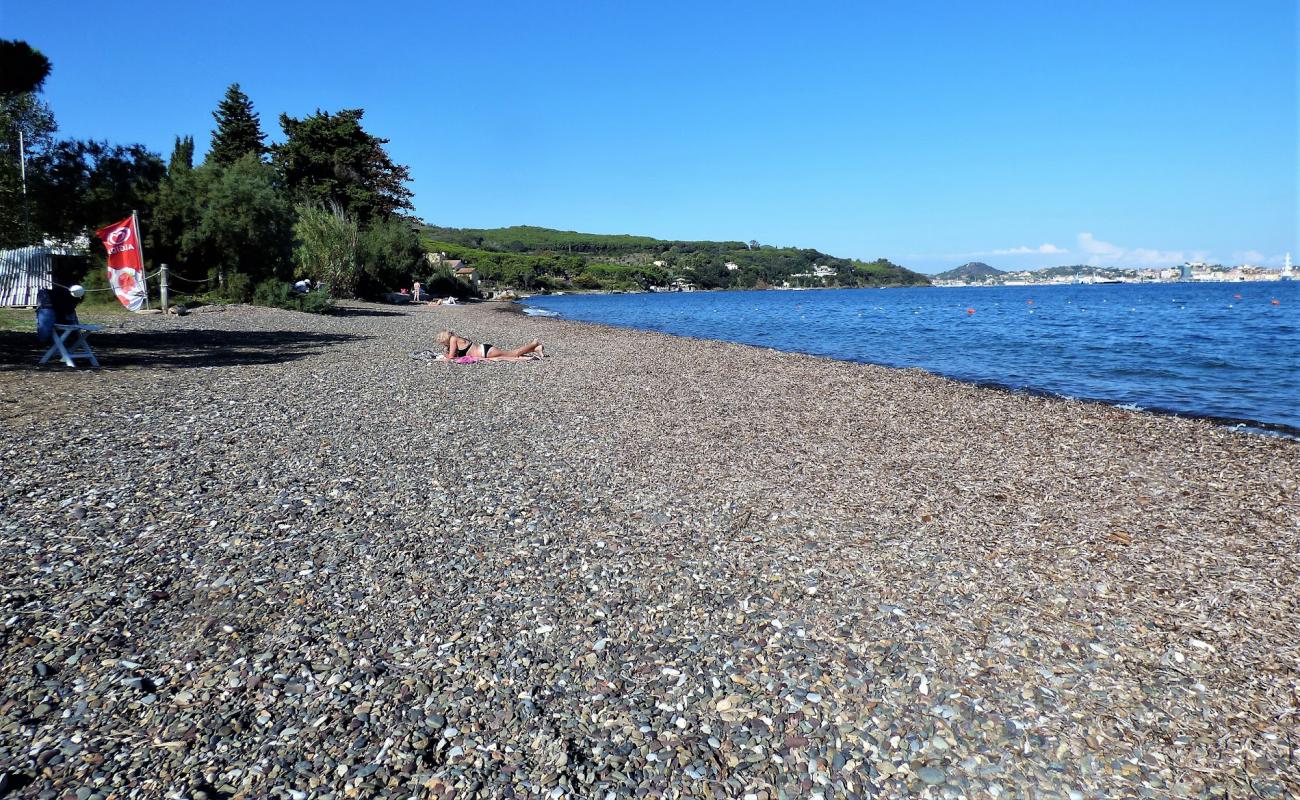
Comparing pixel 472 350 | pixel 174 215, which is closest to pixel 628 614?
pixel 472 350

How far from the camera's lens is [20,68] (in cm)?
1478

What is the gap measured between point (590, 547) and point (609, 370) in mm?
12979

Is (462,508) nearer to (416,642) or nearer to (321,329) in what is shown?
(416,642)

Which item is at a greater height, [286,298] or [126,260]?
[126,260]

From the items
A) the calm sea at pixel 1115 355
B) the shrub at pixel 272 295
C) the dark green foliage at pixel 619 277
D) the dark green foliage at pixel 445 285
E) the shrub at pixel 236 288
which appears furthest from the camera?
the dark green foliage at pixel 619 277

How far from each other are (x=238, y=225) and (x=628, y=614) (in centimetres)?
3384

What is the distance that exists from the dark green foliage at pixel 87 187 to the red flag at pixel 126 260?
3.56ft

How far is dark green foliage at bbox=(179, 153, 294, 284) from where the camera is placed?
3153 cm

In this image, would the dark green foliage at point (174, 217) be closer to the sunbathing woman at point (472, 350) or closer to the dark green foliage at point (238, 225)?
the dark green foliage at point (238, 225)

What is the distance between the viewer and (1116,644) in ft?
14.9

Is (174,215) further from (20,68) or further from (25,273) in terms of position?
(20,68)

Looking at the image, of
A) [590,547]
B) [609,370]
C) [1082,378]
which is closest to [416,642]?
[590,547]

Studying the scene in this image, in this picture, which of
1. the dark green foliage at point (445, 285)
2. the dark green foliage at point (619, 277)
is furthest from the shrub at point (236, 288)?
the dark green foliage at point (619, 277)

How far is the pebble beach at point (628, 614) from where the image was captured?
3381 millimetres
